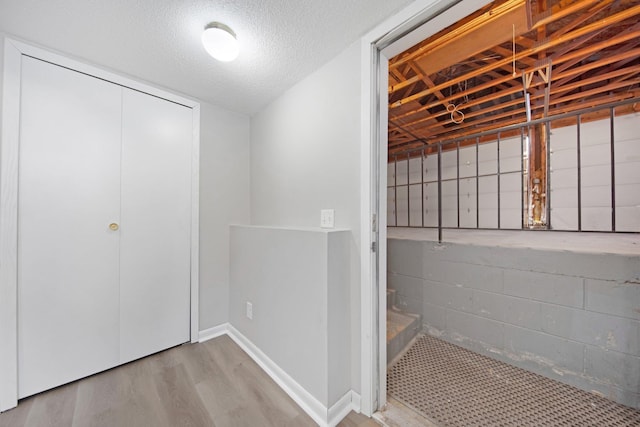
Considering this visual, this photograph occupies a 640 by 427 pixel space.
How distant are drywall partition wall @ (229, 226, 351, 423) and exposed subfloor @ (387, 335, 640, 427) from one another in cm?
52

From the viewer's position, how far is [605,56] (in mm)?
2027

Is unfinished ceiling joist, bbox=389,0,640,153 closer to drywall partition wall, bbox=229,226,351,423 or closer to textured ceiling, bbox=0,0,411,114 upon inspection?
textured ceiling, bbox=0,0,411,114

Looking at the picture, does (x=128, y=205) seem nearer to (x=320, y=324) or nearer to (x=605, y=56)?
(x=320, y=324)

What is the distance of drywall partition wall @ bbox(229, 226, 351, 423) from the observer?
46.8 inches

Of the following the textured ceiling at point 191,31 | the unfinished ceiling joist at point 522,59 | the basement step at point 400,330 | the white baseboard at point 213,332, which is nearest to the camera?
the textured ceiling at point 191,31

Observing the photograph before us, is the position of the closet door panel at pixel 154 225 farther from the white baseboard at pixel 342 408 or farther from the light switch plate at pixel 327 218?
the white baseboard at pixel 342 408

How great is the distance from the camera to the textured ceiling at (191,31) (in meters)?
1.08

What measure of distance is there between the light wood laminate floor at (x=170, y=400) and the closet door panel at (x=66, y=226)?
14cm

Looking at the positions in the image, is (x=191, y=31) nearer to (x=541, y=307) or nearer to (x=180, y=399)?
(x=180, y=399)

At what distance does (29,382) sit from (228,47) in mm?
2313

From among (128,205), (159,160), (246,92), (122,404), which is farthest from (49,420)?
(246,92)

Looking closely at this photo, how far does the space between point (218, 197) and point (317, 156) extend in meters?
1.13

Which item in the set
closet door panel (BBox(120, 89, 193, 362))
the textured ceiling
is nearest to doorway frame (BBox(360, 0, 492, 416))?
the textured ceiling

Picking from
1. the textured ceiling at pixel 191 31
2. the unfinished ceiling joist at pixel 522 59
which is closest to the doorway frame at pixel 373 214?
the textured ceiling at pixel 191 31
